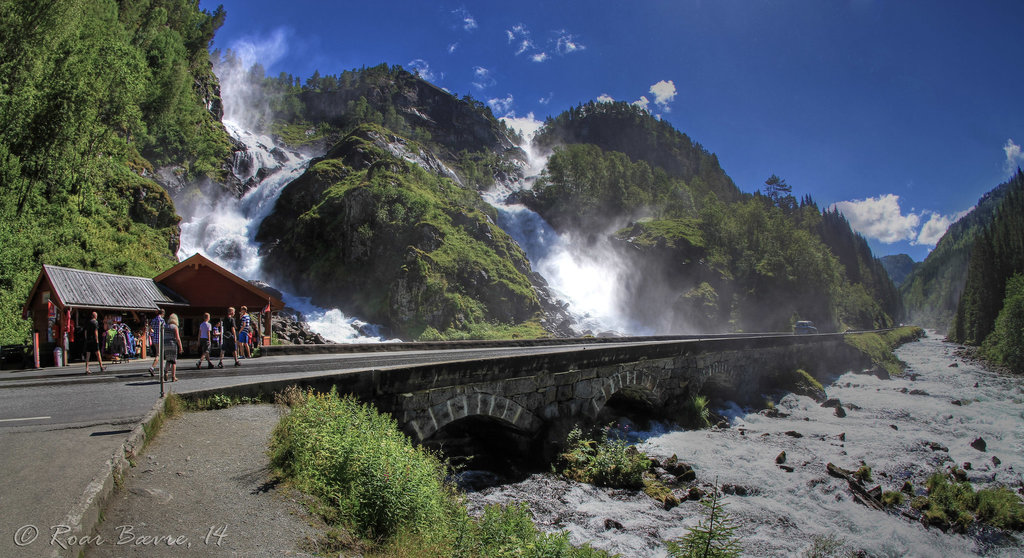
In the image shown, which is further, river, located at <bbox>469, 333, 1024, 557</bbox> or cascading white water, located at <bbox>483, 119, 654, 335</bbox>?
cascading white water, located at <bbox>483, 119, 654, 335</bbox>

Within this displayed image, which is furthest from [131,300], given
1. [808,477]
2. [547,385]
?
[808,477]

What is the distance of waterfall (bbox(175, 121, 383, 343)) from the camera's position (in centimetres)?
4172

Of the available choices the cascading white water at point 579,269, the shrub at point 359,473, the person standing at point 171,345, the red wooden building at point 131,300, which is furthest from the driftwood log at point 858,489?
the cascading white water at point 579,269

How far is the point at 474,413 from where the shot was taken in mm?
10703

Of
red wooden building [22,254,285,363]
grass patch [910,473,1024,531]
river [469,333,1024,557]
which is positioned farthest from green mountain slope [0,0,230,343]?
grass patch [910,473,1024,531]

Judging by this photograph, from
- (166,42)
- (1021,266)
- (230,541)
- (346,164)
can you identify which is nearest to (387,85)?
(346,164)

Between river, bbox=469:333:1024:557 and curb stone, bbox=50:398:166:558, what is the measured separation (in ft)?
21.2

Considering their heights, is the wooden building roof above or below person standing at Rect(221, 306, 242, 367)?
above

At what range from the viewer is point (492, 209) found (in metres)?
69.1

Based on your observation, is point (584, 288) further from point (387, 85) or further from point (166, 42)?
point (387, 85)

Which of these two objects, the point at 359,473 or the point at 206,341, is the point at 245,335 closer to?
the point at 206,341

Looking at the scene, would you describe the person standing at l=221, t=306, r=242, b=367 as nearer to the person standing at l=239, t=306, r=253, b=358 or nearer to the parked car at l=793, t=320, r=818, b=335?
the person standing at l=239, t=306, r=253, b=358

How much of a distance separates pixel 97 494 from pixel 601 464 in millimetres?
10569

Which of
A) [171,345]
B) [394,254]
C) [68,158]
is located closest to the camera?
[171,345]
